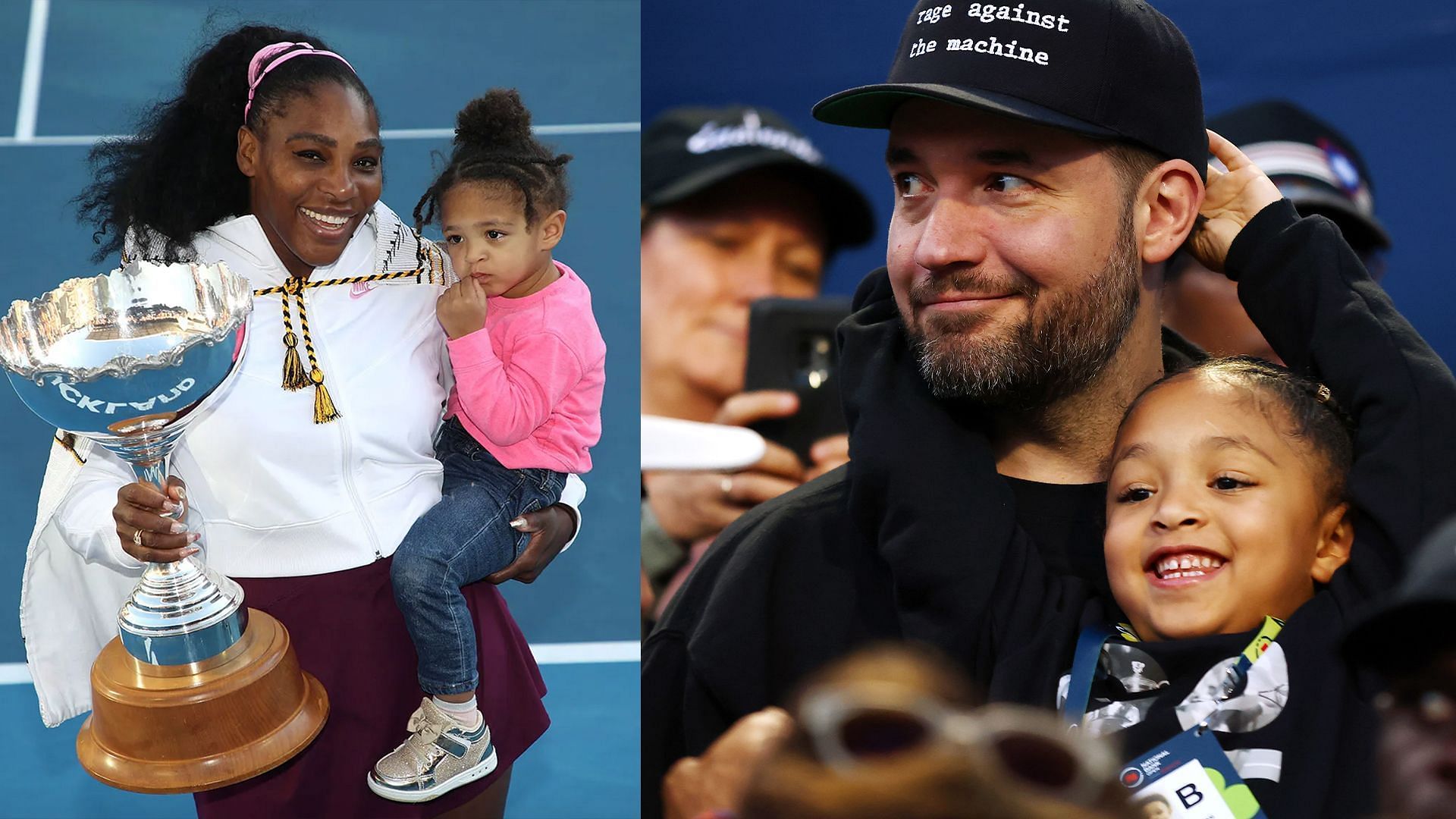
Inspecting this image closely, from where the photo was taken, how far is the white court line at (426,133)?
7.06 ft

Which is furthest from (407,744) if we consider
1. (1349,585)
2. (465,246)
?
(1349,585)

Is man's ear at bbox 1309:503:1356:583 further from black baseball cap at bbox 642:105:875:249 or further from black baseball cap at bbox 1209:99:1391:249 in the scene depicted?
black baseball cap at bbox 642:105:875:249

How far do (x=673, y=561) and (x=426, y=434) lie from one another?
64 centimetres

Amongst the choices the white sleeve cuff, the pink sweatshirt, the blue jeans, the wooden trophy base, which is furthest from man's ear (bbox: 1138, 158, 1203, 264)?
the white sleeve cuff

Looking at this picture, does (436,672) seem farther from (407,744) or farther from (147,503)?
(147,503)

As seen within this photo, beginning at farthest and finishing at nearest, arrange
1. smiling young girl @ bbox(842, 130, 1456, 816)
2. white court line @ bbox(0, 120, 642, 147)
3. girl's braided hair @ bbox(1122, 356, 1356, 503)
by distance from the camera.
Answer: white court line @ bbox(0, 120, 642, 147)
girl's braided hair @ bbox(1122, 356, 1356, 503)
smiling young girl @ bbox(842, 130, 1456, 816)

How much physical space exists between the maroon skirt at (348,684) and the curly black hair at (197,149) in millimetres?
587

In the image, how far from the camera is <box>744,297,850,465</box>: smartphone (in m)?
2.59

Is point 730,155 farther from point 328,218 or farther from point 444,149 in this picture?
point 328,218

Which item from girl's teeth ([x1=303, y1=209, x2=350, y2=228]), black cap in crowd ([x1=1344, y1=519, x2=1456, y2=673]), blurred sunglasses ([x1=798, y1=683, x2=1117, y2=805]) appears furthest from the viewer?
girl's teeth ([x1=303, y1=209, x2=350, y2=228])

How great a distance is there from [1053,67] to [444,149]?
991 millimetres

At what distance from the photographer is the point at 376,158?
2.10 metres

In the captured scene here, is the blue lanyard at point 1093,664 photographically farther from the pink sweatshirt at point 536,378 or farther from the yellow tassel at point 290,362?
the yellow tassel at point 290,362

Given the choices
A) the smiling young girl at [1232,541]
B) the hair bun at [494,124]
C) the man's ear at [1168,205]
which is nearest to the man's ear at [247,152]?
the hair bun at [494,124]
